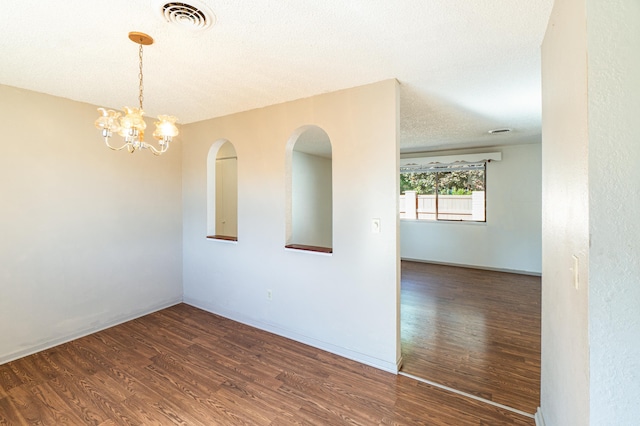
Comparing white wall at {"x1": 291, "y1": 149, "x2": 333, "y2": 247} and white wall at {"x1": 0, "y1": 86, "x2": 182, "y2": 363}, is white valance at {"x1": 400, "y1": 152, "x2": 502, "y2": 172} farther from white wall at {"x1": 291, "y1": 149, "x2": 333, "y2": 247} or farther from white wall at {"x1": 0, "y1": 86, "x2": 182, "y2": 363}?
white wall at {"x1": 0, "y1": 86, "x2": 182, "y2": 363}

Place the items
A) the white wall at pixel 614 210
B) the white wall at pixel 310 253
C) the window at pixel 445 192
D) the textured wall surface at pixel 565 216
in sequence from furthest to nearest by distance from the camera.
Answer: the window at pixel 445 192
the white wall at pixel 310 253
the textured wall surface at pixel 565 216
the white wall at pixel 614 210

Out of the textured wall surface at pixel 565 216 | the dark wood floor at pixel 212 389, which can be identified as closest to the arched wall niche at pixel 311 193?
the dark wood floor at pixel 212 389

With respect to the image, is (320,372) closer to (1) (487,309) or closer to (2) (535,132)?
(1) (487,309)

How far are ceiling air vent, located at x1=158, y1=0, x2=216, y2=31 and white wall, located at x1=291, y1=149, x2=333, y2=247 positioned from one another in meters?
4.29

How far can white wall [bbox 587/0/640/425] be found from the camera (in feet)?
2.76

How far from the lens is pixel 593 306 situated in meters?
0.89

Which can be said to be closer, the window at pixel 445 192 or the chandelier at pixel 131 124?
the chandelier at pixel 131 124

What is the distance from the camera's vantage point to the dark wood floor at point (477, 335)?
2188mm

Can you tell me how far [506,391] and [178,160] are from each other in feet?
13.8

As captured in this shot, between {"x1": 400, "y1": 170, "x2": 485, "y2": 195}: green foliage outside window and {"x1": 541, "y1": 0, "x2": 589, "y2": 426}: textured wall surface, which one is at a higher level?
{"x1": 400, "y1": 170, "x2": 485, "y2": 195}: green foliage outside window

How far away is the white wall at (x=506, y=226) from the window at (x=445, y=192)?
0.19m

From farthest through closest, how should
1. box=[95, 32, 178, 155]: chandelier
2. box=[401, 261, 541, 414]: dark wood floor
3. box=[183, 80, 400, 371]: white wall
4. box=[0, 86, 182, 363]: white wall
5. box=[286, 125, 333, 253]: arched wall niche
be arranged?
1. box=[286, 125, 333, 253]: arched wall niche
2. box=[0, 86, 182, 363]: white wall
3. box=[183, 80, 400, 371]: white wall
4. box=[401, 261, 541, 414]: dark wood floor
5. box=[95, 32, 178, 155]: chandelier

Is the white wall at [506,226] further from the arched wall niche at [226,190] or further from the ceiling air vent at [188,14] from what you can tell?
the ceiling air vent at [188,14]

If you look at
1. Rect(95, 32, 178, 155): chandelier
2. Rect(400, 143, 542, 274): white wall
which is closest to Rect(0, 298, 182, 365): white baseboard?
Rect(95, 32, 178, 155): chandelier
